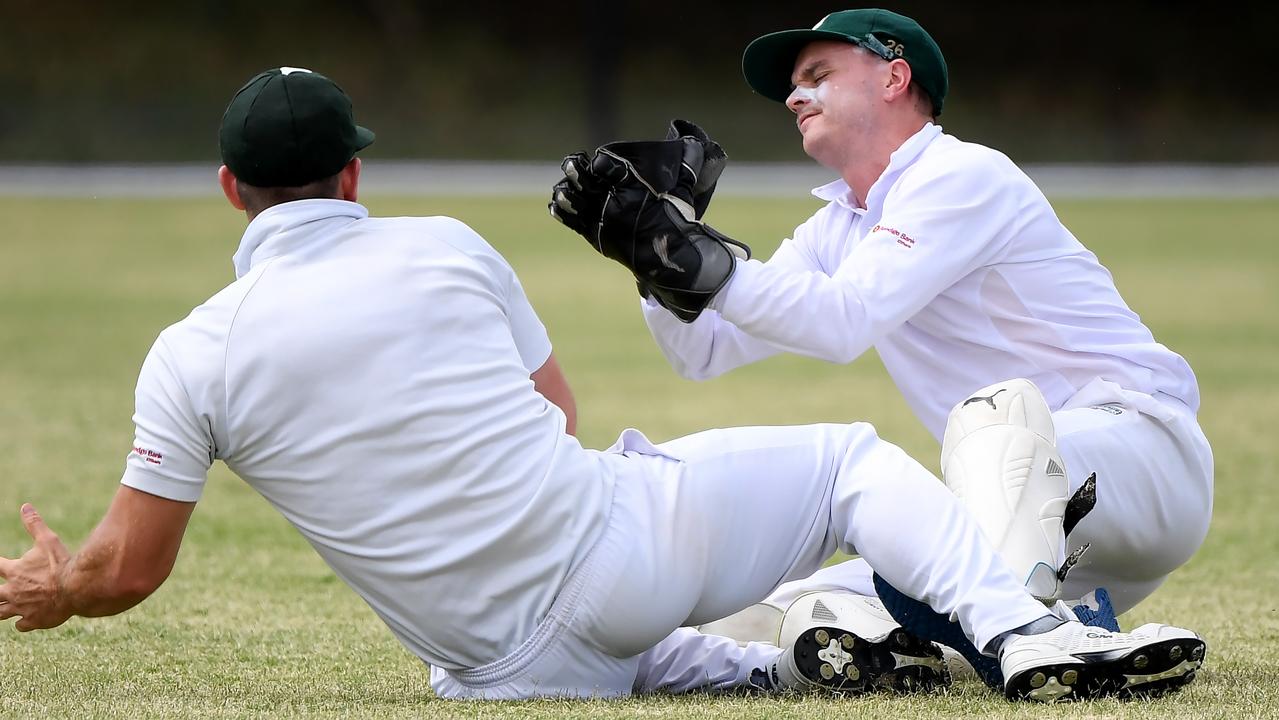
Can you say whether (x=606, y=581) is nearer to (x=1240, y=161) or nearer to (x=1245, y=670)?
(x=1245, y=670)

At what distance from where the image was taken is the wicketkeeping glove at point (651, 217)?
359 centimetres

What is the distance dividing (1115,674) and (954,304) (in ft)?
3.83

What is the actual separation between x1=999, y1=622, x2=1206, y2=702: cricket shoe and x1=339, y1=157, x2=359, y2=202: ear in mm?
1586

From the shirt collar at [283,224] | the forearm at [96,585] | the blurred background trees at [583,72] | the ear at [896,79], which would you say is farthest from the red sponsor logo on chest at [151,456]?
the blurred background trees at [583,72]

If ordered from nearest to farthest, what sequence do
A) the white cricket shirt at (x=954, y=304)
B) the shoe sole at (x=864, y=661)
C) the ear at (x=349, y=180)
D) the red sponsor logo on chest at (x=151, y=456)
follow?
the red sponsor logo on chest at (x=151, y=456) < the ear at (x=349, y=180) < the shoe sole at (x=864, y=661) < the white cricket shirt at (x=954, y=304)

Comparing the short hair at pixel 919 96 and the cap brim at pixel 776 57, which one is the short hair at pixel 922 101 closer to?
the short hair at pixel 919 96

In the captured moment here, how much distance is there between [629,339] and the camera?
47.0ft

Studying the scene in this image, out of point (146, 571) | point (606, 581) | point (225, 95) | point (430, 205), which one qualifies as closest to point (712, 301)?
point (606, 581)

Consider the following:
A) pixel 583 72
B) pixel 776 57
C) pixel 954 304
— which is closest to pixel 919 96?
pixel 776 57

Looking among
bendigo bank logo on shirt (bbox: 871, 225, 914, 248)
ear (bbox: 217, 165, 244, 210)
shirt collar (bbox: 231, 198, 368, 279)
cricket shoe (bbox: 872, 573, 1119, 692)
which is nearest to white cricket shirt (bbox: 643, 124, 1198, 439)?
bendigo bank logo on shirt (bbox: 871, 225, 914, 248)

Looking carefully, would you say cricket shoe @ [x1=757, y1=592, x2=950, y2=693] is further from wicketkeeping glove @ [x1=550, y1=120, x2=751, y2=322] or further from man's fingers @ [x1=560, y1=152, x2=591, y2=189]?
man's fingers @ [x1=560, y1=152, x2=591, y2=189]

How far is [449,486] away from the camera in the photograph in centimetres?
336

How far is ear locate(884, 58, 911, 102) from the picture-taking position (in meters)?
4.36

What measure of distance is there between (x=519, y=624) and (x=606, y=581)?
0.21 metres
